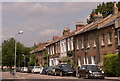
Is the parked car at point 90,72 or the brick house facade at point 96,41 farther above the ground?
the brick house facade at point 96,41

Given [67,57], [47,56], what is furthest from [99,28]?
[47,56]

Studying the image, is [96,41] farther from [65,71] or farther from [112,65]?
[112,65]

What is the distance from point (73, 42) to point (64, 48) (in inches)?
243

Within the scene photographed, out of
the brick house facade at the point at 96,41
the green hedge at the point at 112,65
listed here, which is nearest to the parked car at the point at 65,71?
the brick house facade at the point at 96,41

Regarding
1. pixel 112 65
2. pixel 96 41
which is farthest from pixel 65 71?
pixel 112 65

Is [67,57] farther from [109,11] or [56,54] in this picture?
[109,11]

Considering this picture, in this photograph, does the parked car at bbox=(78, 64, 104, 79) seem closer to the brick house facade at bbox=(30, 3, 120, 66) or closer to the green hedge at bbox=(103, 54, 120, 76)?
the green hedge at bbox=(103, 54, 120, 76)

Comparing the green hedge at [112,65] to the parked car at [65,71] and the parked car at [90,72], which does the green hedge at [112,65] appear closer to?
the parked car at [90,72]

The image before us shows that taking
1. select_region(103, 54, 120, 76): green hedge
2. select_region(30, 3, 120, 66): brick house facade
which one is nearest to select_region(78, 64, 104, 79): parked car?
select_region(103, 54, 120, 76): green hedge

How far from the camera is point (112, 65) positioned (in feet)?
109

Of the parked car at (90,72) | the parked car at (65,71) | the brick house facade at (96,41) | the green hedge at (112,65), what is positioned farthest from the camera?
the parked car at (65,71)

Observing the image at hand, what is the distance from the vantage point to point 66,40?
5466cm

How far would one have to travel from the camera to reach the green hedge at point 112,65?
3212cm

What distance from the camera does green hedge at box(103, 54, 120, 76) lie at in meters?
32.1
